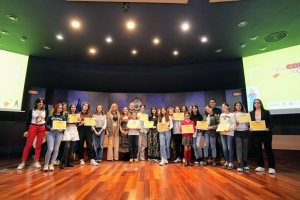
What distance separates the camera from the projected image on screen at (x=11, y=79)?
452cm

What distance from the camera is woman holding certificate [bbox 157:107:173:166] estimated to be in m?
3.92

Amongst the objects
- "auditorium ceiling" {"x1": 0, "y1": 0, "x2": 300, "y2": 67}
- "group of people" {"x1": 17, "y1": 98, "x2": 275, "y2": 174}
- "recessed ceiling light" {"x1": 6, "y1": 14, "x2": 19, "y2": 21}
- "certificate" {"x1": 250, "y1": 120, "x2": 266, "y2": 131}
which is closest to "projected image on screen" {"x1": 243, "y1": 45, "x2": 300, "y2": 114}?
"auditorium ceiling" {"x1": 0, "y1": 0, "x2": 300, "y2": 67}

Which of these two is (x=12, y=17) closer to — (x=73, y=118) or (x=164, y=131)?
(x=73, y=118)

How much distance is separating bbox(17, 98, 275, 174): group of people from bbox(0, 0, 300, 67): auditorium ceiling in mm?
1841

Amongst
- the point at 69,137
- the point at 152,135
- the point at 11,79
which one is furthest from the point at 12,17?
the point at 152,135

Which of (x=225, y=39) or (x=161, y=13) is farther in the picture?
(x=225, y=39)

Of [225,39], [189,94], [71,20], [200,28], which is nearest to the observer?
[71,20]

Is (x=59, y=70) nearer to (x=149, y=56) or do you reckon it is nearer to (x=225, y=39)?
(x=149, y=56)

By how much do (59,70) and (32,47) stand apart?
1.18 meters

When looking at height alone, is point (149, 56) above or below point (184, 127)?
above

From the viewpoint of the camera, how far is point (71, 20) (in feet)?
11.3

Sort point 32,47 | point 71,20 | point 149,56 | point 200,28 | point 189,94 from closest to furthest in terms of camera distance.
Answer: point 71,20 < point 200,28 < point 32,47 < point 149,56 < point 189,94

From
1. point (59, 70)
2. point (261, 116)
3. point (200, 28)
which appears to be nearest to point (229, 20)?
point (200, 28)

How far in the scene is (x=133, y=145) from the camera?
418 centimetres
